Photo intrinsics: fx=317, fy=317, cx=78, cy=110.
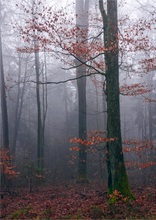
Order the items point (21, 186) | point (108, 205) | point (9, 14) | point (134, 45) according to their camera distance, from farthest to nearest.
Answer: point (9, 14), point (21, 186), point (134, 45), point (108, 205)

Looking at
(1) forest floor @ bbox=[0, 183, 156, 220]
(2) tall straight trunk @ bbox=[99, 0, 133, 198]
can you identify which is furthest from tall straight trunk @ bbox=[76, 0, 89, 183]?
(2) tall straight trunk @ bbox=[99, 0, 133, 198]

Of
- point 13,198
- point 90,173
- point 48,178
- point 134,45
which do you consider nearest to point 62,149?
point 90,173

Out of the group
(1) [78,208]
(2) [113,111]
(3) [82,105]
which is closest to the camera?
(1) [78,208]

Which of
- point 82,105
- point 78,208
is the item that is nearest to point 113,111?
point 78,208

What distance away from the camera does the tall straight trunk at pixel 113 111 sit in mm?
9530

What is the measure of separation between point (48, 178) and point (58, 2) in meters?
11.1

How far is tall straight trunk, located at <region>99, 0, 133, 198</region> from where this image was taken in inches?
375

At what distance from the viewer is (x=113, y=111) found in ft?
32.0

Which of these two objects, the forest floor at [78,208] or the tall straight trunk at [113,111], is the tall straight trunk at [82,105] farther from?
the tall straight trunk at [113,111]

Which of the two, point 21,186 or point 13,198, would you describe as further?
point 21,186

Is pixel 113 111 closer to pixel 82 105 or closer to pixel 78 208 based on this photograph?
pixel 78 208

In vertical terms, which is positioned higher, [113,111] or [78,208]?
[113,111]

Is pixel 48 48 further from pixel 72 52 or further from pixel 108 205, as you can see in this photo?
pixel 108 205

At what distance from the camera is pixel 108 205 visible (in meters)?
9.03
